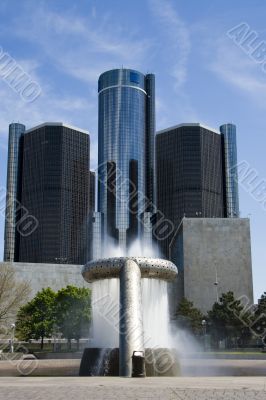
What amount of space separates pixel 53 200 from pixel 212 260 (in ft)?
277

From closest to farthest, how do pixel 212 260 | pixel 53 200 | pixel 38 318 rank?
pixel 38 318 → pixel 212 260 → pixel 53 200

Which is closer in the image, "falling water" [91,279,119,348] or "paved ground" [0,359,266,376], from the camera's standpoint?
"falling water" [91,279,119,348]

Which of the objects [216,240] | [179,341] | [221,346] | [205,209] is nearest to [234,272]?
[216,240]

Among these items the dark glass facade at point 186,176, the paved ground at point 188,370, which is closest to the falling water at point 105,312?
the paved ground at point 188,370

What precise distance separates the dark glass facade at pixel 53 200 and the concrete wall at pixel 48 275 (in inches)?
2429

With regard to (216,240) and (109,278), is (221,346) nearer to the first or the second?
(216,240)

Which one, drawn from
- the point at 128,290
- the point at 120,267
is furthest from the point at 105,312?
the point at 128,290

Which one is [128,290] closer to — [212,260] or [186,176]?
[212,260]

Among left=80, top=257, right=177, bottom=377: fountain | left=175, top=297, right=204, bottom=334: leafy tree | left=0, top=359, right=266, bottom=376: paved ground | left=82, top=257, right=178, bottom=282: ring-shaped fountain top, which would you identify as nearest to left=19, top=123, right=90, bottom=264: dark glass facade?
left=175, top=297, right=204, bottom=334: leafy tree

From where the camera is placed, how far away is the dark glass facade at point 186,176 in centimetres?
18550

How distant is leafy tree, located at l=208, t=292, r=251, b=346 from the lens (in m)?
78.8

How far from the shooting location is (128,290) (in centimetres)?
2273

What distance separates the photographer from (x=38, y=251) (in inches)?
7170

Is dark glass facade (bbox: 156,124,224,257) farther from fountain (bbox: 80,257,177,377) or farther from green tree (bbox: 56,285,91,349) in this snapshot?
fountain (bbox: 80,257,177,377)
